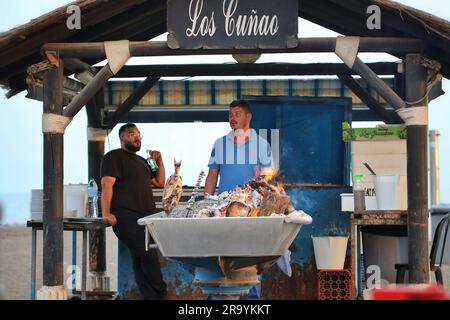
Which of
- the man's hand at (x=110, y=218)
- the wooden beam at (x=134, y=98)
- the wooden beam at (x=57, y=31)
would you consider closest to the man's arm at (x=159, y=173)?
the man's hand at (x=110, y=218)

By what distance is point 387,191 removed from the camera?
389 inches

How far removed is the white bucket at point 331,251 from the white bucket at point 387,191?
0.85 metres

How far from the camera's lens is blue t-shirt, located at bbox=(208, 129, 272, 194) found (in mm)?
9422

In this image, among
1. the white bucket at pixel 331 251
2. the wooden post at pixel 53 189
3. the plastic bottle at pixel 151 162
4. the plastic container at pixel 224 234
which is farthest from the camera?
the plastic bottle at pixel 151 162

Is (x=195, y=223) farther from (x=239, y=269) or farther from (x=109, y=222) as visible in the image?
(x=109, y=222)

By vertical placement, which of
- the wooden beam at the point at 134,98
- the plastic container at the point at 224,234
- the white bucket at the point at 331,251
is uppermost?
the wooden beam at the point at 134,98

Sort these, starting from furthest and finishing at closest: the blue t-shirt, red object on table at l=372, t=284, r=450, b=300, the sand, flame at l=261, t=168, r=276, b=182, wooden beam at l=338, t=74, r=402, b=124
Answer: the sand
wooden beam at l=338, t=74, r=402, b=124
the blue t-shirt
flame at l=261, t=168, r=276, b=182
red object on table at l=372, t=284, r=450, b=300

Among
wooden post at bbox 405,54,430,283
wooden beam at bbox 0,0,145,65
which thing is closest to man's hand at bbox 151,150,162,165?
wooden beam at bbox 0,0,145,65

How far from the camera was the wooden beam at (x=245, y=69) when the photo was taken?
11992mm

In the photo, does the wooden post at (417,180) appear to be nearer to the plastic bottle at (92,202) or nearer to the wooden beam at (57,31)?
the wooden beam at (57,31)

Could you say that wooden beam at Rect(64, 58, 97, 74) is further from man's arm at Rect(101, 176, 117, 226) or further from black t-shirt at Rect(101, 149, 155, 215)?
man's arm at Rect(101, 176, 117, 226)

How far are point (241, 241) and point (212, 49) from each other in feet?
7.73

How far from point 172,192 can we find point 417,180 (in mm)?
2308

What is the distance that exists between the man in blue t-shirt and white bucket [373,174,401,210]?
1184 mm
